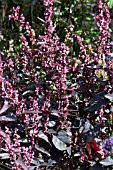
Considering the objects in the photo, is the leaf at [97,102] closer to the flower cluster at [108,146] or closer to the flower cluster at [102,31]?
the flower cluster at [108,146]

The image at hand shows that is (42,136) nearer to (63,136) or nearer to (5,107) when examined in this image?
(63,136)

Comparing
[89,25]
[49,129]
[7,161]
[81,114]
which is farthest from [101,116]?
[89,25]

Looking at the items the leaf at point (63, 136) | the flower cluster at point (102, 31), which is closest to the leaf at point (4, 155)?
the leaf at point (63, 136)

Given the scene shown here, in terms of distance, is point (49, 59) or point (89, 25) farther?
point (89, 25)

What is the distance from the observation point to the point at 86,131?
228 cm

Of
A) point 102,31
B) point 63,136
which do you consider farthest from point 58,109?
point 102,31

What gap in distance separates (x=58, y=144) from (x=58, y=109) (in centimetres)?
18

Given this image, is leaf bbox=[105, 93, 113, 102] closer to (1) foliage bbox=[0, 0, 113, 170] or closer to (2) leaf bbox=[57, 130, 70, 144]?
(1) foliage bbox=[0, 0, 113, 170]

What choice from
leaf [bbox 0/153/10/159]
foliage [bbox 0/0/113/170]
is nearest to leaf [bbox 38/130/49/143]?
foliage [bbox 0/0/113/170]

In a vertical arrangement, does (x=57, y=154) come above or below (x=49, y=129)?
below

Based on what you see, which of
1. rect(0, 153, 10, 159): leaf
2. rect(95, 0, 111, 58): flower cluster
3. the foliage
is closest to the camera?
rect(0, 153, 10, 159): leaf

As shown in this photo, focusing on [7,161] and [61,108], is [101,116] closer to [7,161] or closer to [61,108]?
[61,108]

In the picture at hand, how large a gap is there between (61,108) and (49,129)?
120mm

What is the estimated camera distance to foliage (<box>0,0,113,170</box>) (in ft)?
7.26
